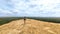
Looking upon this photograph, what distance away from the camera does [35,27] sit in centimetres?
2242

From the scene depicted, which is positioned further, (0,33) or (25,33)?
(0,33)

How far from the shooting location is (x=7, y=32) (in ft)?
70.6

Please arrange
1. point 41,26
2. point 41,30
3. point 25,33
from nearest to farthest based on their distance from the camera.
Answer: point 25,33
point 41,30
point 41,26

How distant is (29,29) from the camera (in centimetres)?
2138

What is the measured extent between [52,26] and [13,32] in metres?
7.43

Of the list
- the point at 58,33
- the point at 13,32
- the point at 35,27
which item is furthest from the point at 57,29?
the point at 13,32

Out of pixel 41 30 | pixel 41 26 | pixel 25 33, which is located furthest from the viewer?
pixel 41 26

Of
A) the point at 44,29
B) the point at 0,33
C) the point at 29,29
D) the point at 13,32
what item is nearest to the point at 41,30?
the point at 44,29

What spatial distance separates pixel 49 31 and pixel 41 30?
138cm

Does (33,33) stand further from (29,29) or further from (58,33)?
(58,33)

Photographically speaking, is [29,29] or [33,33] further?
[29,29]

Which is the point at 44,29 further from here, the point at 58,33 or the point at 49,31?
the point at 58,33

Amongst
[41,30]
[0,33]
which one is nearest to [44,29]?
[41,30]

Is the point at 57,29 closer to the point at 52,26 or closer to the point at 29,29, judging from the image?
the point at 52,26
